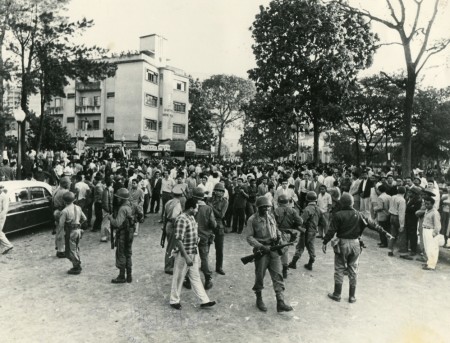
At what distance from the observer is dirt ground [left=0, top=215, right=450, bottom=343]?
5406 mm

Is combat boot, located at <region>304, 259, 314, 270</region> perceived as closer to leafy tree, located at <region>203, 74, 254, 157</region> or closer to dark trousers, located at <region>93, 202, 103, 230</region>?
dark trousers, located at <region>93, 202, 103, 230</region>

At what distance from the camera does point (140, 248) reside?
10.1 metres

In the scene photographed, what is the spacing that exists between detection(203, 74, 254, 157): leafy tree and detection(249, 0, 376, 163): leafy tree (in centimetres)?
2650

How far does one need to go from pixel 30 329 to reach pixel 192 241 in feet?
8.28


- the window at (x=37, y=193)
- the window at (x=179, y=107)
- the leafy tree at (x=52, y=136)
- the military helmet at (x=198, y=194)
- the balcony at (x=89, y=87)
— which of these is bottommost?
the window at (x=37, y=193)

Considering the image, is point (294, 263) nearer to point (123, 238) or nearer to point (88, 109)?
point (123, 238)

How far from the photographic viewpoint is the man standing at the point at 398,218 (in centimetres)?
977

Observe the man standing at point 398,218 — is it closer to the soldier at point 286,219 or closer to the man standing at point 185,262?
the soldier at point 286,219

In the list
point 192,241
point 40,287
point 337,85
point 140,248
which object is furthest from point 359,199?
point 337,85

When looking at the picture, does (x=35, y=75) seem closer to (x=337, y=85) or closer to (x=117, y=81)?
(x=337, y=85)

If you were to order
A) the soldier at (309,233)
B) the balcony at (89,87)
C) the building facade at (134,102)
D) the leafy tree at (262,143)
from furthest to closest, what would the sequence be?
the balcony at (89,87), the leafy tree at (262,143), the building facade at (134,102), the soldier at (309,233)

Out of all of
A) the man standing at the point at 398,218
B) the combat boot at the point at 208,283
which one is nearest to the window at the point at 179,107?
the man standing at the point at 398,218

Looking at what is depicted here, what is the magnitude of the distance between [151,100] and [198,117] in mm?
12271

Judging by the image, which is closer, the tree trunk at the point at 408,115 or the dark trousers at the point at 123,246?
the dark trousers at the point at 123,246
